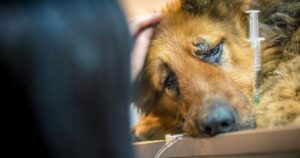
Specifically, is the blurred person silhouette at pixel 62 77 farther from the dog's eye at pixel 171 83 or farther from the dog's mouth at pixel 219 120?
the dog's eye at pixel 171 83

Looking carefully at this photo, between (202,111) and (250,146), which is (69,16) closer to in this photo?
(250,146)

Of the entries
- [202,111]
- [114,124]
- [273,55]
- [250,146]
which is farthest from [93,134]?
[273,55]

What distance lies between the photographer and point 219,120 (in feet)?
2.53

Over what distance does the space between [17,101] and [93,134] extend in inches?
1.7

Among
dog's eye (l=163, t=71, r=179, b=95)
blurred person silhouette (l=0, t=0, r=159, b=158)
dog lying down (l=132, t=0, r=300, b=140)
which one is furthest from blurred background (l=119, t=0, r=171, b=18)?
blurred person silhouette (l=0, t=0, r=159, b=158)

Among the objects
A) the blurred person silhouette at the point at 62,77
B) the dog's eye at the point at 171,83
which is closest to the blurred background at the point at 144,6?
the dog's eye at the point at 171,83

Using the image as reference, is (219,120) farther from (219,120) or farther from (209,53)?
(209,53)

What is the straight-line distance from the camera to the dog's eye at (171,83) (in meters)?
0.92

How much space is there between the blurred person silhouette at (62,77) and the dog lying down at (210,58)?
0.59 m

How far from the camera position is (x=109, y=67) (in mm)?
248

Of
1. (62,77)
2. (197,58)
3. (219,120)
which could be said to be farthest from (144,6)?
(62,77)

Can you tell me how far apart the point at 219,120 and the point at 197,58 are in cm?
16

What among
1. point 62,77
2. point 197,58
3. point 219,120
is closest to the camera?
point 62,77

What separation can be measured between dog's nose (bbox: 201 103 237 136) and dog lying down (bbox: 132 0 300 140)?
0.03m
